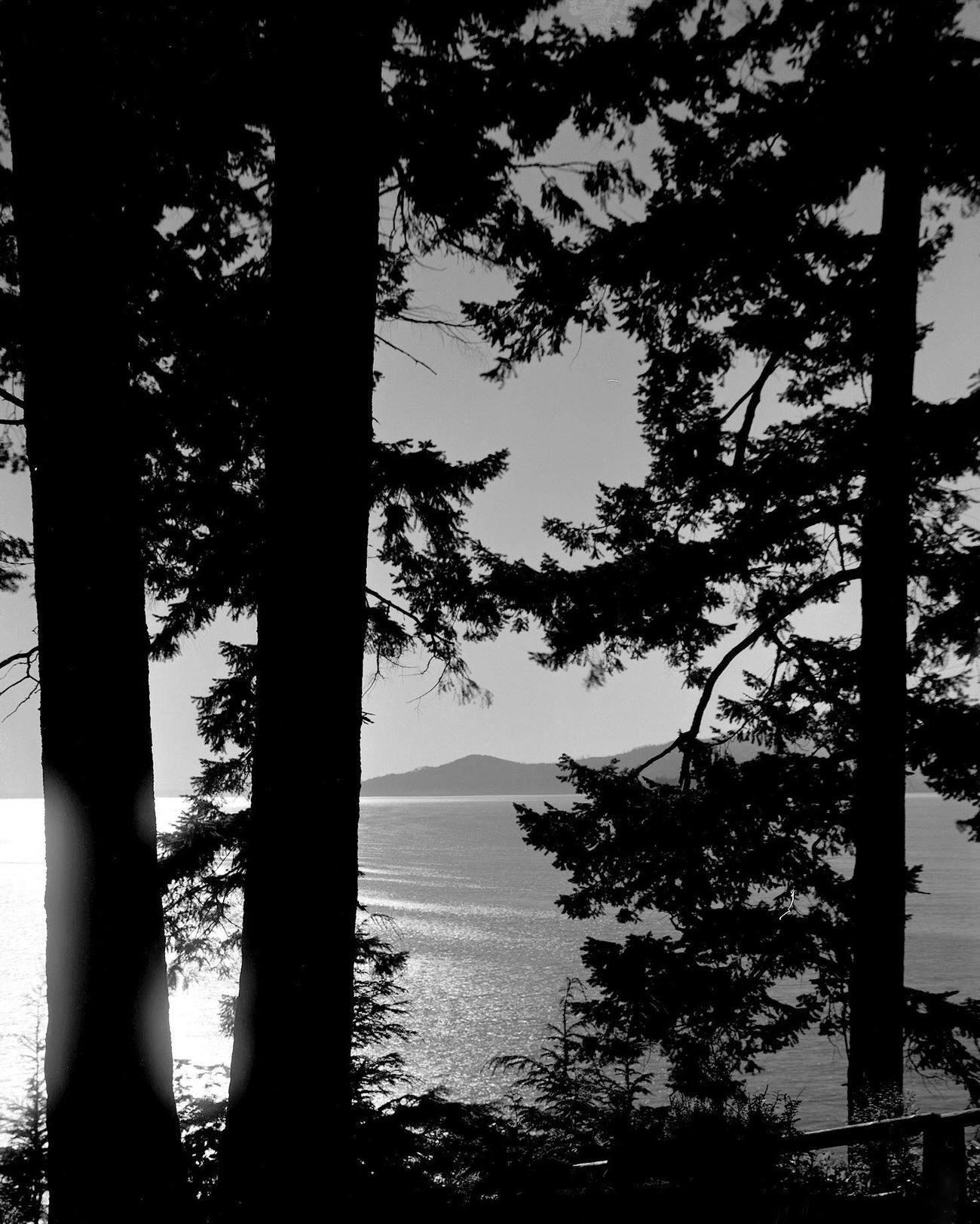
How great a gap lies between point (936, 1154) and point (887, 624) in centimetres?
404

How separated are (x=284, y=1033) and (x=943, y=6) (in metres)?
8.59

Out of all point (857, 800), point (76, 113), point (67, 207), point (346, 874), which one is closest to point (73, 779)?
Result: point (346, 874)

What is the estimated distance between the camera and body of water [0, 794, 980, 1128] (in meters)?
33.4

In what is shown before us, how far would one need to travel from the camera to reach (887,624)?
6660 millimetres

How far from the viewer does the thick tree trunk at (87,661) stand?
118 inches

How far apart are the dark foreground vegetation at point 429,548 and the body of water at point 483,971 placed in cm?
272

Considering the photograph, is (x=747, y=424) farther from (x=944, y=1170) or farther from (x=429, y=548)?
(x=944, y=1170)

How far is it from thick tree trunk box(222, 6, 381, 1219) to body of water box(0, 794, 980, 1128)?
4.43 meters

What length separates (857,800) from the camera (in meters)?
6.76

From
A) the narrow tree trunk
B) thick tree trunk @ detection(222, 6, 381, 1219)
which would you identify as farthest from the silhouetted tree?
thick tree trunk @ detection(222, 6, 381, 1219)

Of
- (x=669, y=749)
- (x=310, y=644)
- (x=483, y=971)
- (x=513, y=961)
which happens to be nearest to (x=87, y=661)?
(x=310, y=644)

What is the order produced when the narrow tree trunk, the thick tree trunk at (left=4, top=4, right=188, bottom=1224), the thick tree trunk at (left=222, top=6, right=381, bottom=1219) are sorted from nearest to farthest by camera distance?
the thick tree trunk at (left=222, top=6, right=381, bottom=1219) → the thick tree trunk at (left=4, top=4, right=188, bottom=1224) → the narrow tree trunk

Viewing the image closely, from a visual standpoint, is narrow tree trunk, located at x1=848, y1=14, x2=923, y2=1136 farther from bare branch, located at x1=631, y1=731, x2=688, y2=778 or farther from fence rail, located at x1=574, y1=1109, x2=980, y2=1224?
fence rail, located at x1=574, y1=1109, x2=980, y2=1224

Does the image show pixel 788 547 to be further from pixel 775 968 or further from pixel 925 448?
pixel 775 968
